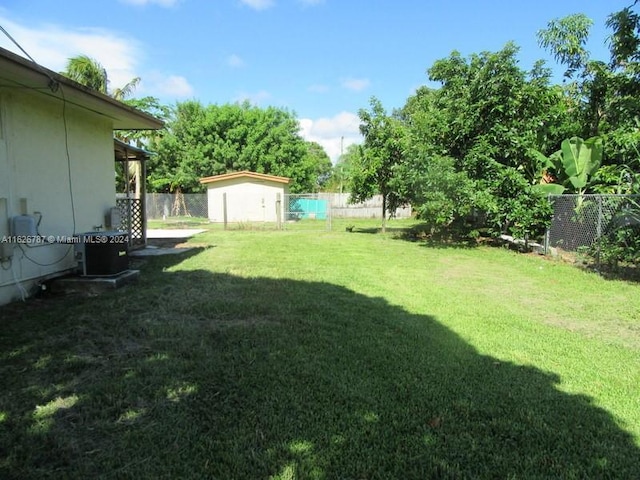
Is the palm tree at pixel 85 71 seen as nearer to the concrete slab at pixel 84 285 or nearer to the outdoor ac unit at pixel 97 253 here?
the outdoor ac unit at pixel 97 253

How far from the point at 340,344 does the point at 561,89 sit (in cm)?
1112

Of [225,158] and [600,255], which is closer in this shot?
[600,255]

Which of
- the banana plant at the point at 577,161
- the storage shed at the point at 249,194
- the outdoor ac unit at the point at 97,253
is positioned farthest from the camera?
the storage shed at the point at 249,194

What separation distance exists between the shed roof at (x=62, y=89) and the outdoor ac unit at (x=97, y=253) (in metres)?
2.00

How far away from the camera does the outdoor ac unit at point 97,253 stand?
243 inches

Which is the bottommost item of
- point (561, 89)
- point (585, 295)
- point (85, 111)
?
point (585, 295)

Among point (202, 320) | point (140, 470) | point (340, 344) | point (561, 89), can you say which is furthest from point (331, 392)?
point (561, 89)

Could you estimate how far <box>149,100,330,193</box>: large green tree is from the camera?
2720 centimetres

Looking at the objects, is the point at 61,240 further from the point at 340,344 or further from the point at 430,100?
the point at 430,100

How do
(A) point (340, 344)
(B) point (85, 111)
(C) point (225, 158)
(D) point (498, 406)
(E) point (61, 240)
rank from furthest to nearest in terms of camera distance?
(C) point (225, 158) → (B) point (85, 111) → (E) point (61, 240) → (A) point (340, 344) → (D) point (498, 406)

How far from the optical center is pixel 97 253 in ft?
20.5

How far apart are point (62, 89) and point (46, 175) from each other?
53.3 inches

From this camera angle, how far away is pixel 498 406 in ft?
9.68

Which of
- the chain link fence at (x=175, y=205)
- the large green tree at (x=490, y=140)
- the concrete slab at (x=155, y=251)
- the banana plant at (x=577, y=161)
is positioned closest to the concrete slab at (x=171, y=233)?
the concrete slab at (x=155, y=251)
